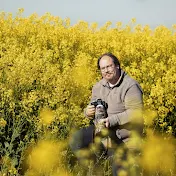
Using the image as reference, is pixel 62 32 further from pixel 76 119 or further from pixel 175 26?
pixel 76 119

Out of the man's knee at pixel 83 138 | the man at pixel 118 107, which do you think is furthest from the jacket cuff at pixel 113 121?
the man's knee at pixel 83 138

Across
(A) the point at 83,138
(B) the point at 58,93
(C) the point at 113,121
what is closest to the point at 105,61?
(C) the point at 113,121

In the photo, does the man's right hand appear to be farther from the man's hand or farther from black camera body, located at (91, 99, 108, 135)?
the man's hand

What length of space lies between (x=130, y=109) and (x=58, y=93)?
1427 millimetres

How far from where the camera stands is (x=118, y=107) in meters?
3.67

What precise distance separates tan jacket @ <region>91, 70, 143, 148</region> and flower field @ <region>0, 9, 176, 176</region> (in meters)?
0.44

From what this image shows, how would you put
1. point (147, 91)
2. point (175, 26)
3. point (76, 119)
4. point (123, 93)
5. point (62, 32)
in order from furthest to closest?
point (175, 26) < point (62, 32) < point (147, 91) < point (76, 119) < point (123, 93)

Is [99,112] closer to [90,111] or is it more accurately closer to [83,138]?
[90,111]

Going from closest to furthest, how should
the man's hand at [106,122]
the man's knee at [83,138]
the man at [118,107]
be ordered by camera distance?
the man's hand at [106,122] → the man at [118,107] → the man's knee at [83,138]

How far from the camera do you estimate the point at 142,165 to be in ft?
13.0

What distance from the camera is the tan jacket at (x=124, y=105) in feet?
11.6

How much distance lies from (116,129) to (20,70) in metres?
1.93

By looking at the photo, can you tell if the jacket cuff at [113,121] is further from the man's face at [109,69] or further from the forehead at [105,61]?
the forehead at [105,61]

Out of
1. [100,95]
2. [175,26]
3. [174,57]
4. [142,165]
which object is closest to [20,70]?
[100,95]
